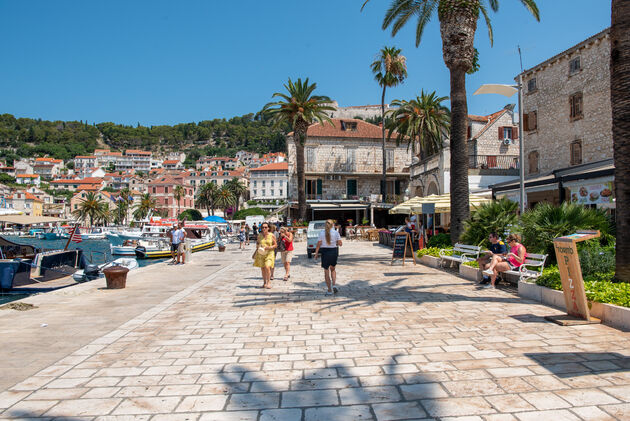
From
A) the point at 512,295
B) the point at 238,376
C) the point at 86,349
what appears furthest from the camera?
the point at 512,295

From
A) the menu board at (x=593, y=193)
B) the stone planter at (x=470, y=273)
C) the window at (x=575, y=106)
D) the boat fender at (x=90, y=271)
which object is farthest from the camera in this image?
the window at (x=575, y=106)

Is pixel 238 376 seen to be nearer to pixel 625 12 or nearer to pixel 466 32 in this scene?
pixel 625 12

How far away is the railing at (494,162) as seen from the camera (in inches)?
1069

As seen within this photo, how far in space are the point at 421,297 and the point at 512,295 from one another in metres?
1.88

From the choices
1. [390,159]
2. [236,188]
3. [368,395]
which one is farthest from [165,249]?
[236,188]

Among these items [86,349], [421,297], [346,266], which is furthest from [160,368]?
[346,266]

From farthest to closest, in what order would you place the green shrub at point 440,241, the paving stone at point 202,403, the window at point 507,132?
the window at point 507,132
the green shrub at point 440,241
the paving stone at point 202,403

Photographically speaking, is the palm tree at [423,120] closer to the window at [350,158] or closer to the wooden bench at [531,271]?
the window at [350,158]

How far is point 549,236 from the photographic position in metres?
9.54

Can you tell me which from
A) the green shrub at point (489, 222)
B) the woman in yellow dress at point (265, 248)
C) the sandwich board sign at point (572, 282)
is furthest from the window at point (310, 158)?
the sandwich board sign at point (572, 282)

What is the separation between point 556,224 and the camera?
31.4 feet

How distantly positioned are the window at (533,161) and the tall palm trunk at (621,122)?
61.2ft

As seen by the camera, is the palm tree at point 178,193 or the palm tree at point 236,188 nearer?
the palm tree at point 236,188

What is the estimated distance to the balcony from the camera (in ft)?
87.4
